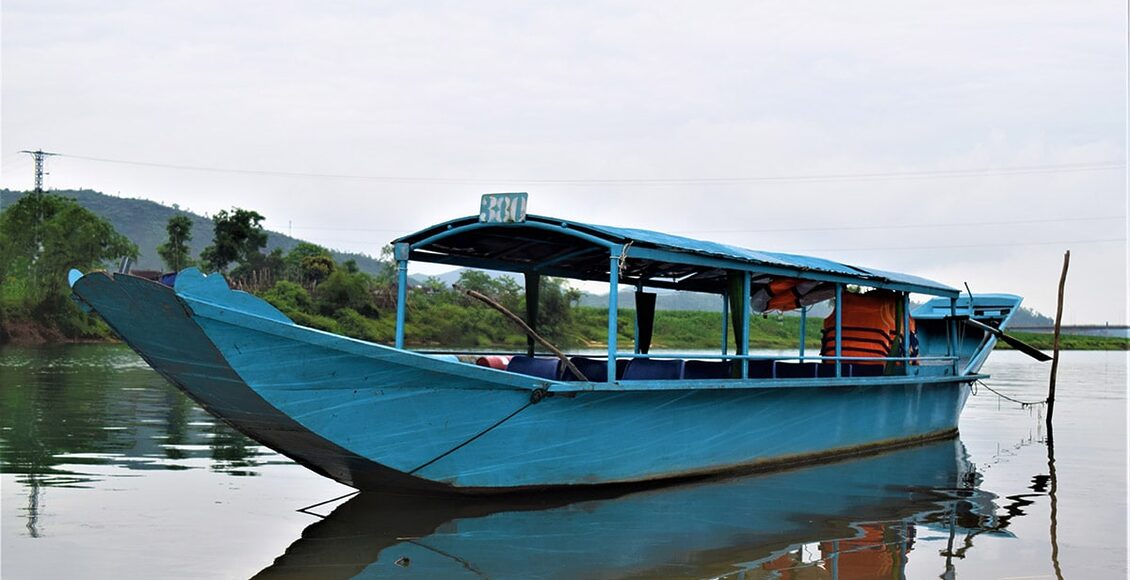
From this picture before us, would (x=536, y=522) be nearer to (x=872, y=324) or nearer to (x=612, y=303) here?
(x=612, y=303)

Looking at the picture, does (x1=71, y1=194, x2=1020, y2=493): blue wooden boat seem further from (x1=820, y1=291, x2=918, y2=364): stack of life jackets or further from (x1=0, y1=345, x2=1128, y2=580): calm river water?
(x1=0, y1=345, x2=1128, y2=580): calm river water

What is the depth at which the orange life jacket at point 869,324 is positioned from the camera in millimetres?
11812

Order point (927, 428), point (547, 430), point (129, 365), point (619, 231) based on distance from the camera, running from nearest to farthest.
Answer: point (547, 430)
point (619, 231)
point (927, 428)
point (129, 365)

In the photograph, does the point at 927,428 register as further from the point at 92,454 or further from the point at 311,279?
the point at 311,279

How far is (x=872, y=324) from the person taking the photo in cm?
1181

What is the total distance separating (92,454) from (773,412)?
6503 millimetres

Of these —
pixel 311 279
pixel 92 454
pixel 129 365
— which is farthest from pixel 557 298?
pixel 92 454

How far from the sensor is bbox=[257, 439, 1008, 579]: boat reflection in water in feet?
21.5

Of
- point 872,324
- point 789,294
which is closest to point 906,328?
point 872,324

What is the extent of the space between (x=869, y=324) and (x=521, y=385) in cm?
561

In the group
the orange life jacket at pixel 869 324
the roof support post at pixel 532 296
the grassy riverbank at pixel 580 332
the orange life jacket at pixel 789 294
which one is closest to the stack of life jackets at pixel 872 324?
the orange life jacket at pixel 869 324

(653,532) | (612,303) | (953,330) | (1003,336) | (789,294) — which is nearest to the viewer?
(653,532)

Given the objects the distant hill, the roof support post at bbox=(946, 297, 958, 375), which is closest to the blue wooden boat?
the roof support post at bbox=(946, 297, 958, 375)

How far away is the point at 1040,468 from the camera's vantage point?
39.0ft
